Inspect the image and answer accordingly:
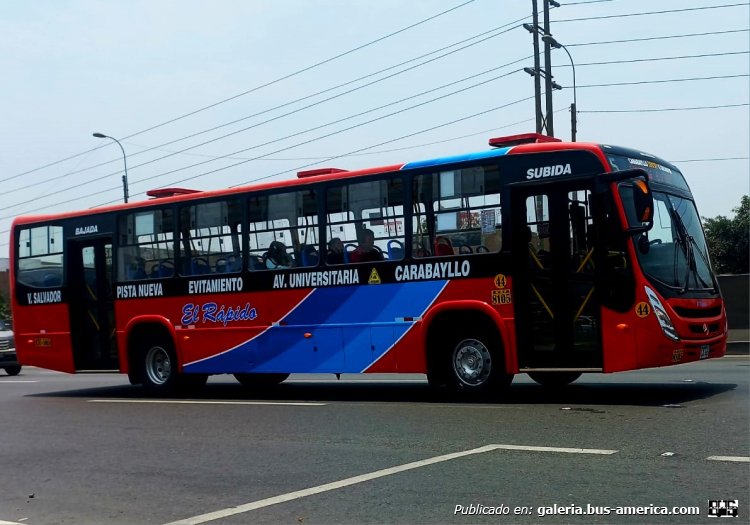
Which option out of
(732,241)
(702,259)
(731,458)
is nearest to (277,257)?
(702,259)

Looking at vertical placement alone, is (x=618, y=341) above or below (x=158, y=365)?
above

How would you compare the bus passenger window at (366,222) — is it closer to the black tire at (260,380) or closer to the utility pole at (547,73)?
the black tire at (260,380)

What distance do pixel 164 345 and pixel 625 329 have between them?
7.88 meters

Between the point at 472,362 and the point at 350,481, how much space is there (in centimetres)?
502

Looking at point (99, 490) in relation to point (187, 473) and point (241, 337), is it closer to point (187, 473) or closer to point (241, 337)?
point (187, 473)

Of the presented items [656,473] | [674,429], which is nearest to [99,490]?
[656,473]

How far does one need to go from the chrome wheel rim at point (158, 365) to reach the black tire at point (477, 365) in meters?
5.47

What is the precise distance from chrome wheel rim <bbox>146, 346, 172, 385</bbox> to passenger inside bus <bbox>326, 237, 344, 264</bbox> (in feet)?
Answer: 12.6

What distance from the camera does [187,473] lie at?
8.28 m

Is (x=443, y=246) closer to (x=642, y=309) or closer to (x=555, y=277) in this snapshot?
(x=555, y=277)

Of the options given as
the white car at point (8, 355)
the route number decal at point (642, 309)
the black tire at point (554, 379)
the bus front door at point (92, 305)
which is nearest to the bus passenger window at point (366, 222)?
the black tire at point (554, 379)

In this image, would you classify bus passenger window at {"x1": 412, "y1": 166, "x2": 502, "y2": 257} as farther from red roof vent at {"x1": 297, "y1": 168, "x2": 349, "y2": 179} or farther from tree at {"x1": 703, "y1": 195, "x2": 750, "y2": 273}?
tree at {"x1": 703, "y1": 195, "x2": 750, "y2": 273}

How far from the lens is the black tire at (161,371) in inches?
615

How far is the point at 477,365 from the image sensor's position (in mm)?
12297
